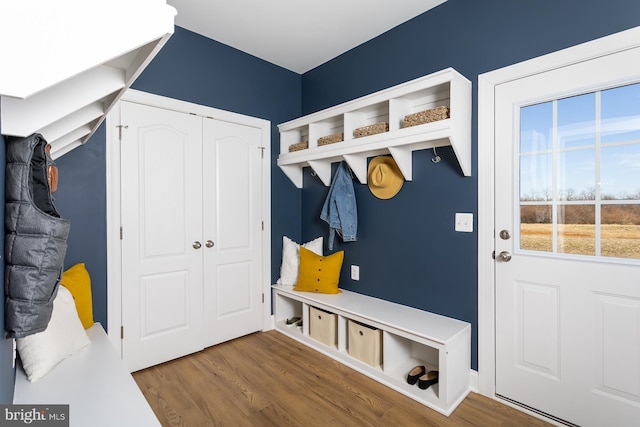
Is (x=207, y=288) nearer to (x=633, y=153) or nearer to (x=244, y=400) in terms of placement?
(x=244, y=400)

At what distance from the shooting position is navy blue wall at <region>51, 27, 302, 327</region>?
2.18m

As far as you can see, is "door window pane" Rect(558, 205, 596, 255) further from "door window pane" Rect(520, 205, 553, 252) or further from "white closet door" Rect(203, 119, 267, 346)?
"white closet door" Rect(203, 119, 267, 346)

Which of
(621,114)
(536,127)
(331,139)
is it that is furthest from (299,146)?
(621,114)

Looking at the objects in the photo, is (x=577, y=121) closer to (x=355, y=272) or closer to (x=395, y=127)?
(x=395, y=127)

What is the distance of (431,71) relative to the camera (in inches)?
93.4

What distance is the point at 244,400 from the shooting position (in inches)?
80.2

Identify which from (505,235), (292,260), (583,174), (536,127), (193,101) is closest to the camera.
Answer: (583,174)

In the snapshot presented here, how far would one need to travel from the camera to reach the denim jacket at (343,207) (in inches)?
110

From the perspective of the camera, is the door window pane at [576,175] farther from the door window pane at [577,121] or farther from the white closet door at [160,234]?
the white closet door at [160,234]

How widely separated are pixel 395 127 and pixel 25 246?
2.07m

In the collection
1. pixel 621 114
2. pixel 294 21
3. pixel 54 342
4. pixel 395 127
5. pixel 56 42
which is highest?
pixel 294 21

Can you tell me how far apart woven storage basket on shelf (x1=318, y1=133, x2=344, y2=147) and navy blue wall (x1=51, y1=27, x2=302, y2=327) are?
Answer: 0.61 m

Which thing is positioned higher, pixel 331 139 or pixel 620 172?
pixel 331 139

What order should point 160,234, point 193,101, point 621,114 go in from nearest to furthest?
point 621,114
point 160,234
point 193,101
